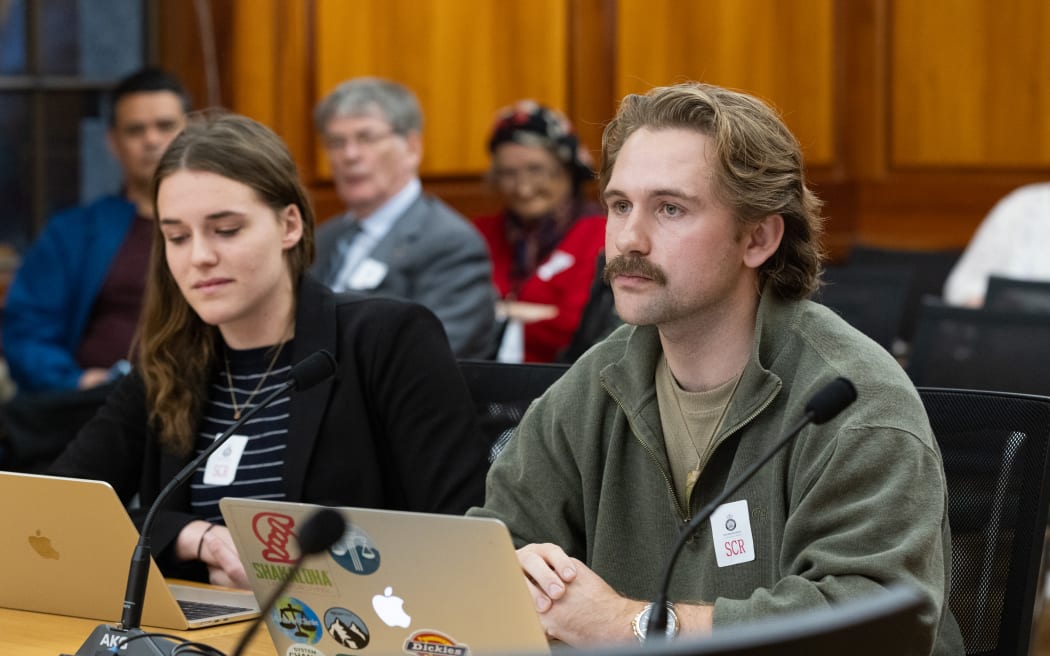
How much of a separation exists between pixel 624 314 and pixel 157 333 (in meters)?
1.00

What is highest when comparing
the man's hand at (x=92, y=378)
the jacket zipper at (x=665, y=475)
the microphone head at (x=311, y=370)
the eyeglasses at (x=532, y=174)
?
the eyeglasses at (x=532, y=174)

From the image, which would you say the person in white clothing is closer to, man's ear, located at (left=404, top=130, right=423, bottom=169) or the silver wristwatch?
man's ear, located at (left=404, top=130, right=423, bottom=169)

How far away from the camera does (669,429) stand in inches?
72.7

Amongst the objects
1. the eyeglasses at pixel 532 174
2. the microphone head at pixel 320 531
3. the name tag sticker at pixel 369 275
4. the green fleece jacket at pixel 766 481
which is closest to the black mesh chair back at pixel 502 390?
the green fleece jacket at pixel 766 481

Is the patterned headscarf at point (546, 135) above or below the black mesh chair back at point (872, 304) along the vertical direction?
above

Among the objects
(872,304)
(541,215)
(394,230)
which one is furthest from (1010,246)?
(394,230)

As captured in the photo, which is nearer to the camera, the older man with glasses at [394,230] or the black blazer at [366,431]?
the black blazer at [366,431]

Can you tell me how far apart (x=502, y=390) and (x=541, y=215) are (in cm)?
250

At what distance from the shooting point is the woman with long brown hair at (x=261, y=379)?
231cm

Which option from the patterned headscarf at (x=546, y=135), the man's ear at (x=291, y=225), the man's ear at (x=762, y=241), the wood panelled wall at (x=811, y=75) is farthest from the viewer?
the wood panelled wall at (x=811, y=75)

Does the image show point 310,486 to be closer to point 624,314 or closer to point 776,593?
point 624,314

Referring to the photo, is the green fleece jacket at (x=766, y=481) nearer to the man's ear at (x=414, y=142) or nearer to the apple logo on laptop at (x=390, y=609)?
the apple logo on laptop at (x=390, y=609)

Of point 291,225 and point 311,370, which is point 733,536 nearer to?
point 311,370

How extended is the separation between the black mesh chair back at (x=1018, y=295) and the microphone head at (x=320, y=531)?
269 cm
